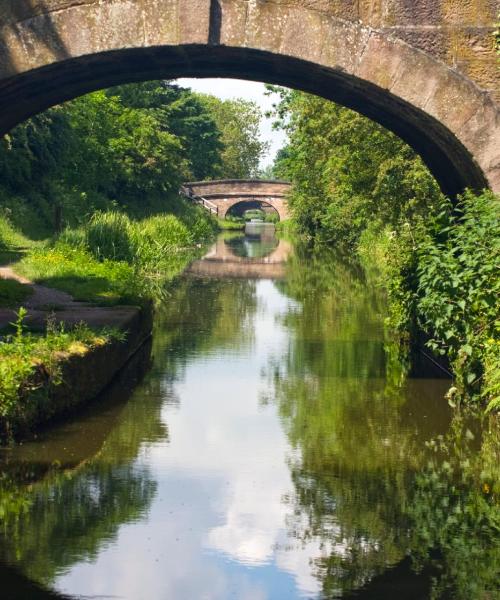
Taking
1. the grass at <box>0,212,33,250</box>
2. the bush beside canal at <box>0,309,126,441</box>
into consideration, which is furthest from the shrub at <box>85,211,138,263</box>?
the bush beside canal at <box>0,309,126,441</box>

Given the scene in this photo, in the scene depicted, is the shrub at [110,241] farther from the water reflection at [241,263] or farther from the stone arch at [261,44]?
the stone arch at [261,44]

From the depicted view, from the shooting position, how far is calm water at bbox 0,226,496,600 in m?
6.59

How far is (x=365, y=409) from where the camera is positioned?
1194cm

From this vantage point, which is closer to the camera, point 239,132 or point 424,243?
point 424,243

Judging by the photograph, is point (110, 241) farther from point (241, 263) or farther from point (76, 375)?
point (76, 375)

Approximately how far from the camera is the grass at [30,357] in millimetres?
9391

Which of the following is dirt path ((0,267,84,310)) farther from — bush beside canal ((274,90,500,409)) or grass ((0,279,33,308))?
bush beside canal ((274,90,500,409))

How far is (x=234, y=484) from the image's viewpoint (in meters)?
8.71

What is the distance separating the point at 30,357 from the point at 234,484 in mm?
Answer: 2398

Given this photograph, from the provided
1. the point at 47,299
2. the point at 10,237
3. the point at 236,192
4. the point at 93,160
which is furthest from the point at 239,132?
the point at 47,299

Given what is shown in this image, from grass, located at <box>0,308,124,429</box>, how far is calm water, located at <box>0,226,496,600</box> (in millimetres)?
484

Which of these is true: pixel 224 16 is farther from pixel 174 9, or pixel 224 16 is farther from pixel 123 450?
pixel 123 450

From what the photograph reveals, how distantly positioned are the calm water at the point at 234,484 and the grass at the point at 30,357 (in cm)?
48

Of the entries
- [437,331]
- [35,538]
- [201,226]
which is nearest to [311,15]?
[437,331]
